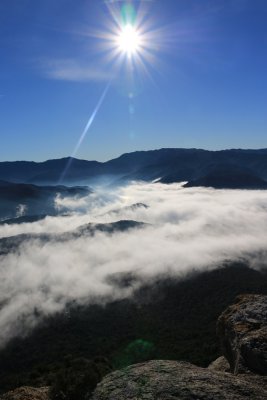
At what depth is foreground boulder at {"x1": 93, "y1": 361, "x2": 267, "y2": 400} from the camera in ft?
52.6

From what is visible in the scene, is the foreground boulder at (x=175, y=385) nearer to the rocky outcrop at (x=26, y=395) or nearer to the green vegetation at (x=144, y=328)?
the rocky outcrop at (x=26, y=395)

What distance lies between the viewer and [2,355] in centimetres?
8688

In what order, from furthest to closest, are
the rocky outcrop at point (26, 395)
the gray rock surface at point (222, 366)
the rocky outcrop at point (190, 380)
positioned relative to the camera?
the gray rock surface at point (222, 366) < the rocky outcrop at point (26, 395) < the rocky outcrop at point (190, 380)

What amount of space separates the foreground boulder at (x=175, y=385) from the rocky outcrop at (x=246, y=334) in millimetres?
1884

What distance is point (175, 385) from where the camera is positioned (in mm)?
16875

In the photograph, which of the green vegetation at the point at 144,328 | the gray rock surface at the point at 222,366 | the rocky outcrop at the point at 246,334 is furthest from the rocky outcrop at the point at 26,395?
the green vegetation at the point at 144,328

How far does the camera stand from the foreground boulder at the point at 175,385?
631 inches

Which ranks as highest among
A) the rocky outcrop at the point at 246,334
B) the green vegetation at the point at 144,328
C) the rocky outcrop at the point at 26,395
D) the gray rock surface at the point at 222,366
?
the rocky outcrop at the point at 246,334

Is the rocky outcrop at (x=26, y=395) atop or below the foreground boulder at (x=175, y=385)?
below

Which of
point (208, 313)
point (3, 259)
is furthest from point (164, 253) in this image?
point (208, 313)

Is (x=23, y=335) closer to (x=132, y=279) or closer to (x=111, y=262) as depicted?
(x=132, y=279)

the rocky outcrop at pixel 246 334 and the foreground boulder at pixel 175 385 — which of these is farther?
the rocky outcrop at pixel 246 334

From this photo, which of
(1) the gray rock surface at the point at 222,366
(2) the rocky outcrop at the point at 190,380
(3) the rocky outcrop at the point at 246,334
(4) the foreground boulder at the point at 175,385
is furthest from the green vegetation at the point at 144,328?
(4) the foreground boulder at the point at 175,385

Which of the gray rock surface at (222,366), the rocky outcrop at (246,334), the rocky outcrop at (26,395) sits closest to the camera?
the rocky outcrop at (246,334)
